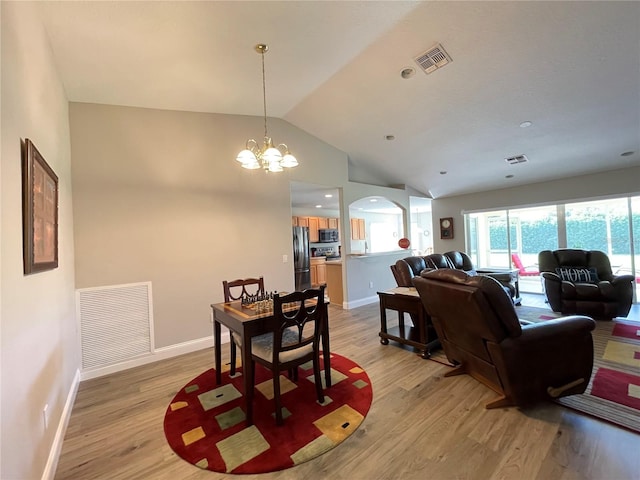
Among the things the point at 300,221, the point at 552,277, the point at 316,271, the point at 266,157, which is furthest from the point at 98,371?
the point at 552,277

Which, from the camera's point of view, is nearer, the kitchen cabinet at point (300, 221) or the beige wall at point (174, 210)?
the beige wall at point (174, 210)

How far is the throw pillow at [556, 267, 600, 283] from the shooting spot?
4.32 meters

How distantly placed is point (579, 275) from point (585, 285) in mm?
423

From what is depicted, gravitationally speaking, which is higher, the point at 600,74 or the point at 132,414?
the point at 600,74

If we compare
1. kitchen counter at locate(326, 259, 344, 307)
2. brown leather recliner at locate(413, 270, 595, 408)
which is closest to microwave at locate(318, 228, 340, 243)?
kitchen counter at locate(326, 259, 344, 307)

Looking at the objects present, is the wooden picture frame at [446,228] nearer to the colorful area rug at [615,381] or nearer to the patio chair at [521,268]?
the patio chair at [521,268]

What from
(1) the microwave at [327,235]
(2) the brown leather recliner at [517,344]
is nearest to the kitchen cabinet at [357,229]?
(1) the microwave at [327,235]

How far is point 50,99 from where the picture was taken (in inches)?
82.6

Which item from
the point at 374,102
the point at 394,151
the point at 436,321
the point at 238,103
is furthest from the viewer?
the point at 394,151

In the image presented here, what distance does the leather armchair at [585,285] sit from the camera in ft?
12.5

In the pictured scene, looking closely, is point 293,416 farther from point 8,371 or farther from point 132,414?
point 8,371

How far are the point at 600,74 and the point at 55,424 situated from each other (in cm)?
558

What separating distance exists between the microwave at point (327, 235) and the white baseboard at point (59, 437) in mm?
6221

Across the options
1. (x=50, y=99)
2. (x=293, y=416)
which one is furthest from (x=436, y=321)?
(x=50, y=99)
